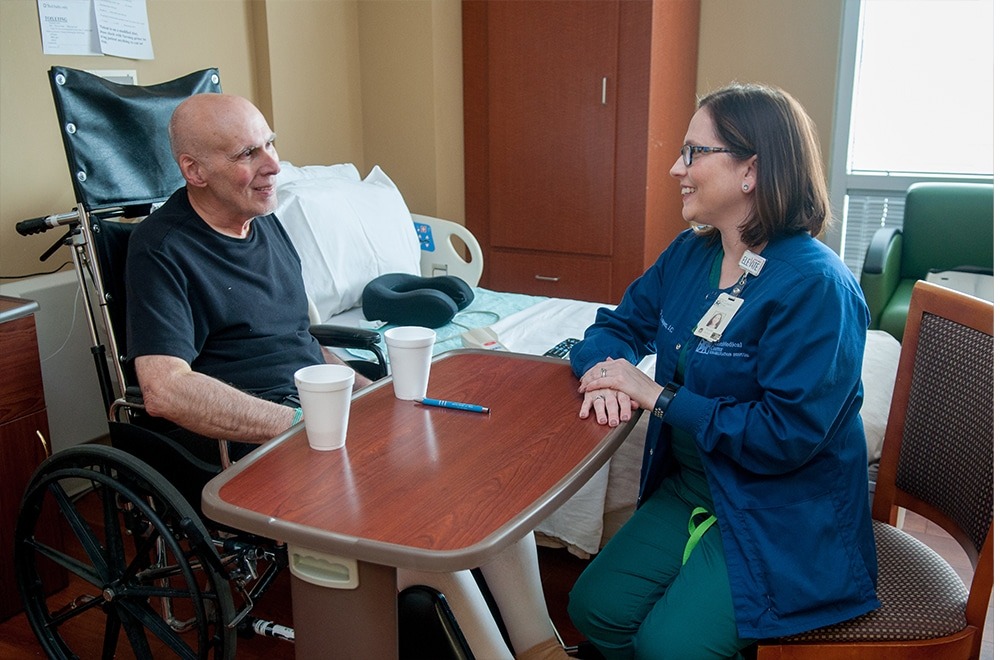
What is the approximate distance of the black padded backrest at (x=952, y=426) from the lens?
4.69 ft

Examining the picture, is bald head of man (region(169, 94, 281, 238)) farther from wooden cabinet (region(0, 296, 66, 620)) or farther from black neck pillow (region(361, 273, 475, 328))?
black neck pillow (region(361, 273, 475, 328))

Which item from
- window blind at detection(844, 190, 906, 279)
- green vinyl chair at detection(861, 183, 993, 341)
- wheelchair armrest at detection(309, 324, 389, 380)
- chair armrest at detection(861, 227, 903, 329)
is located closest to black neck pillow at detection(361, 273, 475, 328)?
wheelchair armrest at detection(309, 324, 389, 380)

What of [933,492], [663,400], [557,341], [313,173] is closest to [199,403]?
[663,400]

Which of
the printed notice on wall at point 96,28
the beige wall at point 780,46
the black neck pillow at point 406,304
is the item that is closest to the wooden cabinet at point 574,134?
the beige wall at point 780,46

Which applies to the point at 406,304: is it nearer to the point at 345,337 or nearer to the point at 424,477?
the point at 345,337

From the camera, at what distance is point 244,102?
199 cm

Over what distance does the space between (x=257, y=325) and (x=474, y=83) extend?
231cm

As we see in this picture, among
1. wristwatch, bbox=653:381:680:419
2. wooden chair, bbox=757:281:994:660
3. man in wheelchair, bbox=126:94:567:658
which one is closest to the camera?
wooden chair, bbox=757:281:994:660

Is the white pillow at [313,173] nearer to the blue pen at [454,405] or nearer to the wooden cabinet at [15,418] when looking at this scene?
the wooden cabinet at [15,418]

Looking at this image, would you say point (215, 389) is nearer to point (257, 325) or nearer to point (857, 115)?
point (257, 325)

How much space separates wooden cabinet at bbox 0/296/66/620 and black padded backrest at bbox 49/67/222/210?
35cm

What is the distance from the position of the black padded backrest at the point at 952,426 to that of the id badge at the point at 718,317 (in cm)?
38

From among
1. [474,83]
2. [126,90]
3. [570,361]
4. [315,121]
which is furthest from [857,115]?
[126,90]

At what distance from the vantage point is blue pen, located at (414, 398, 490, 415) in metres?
1.50
